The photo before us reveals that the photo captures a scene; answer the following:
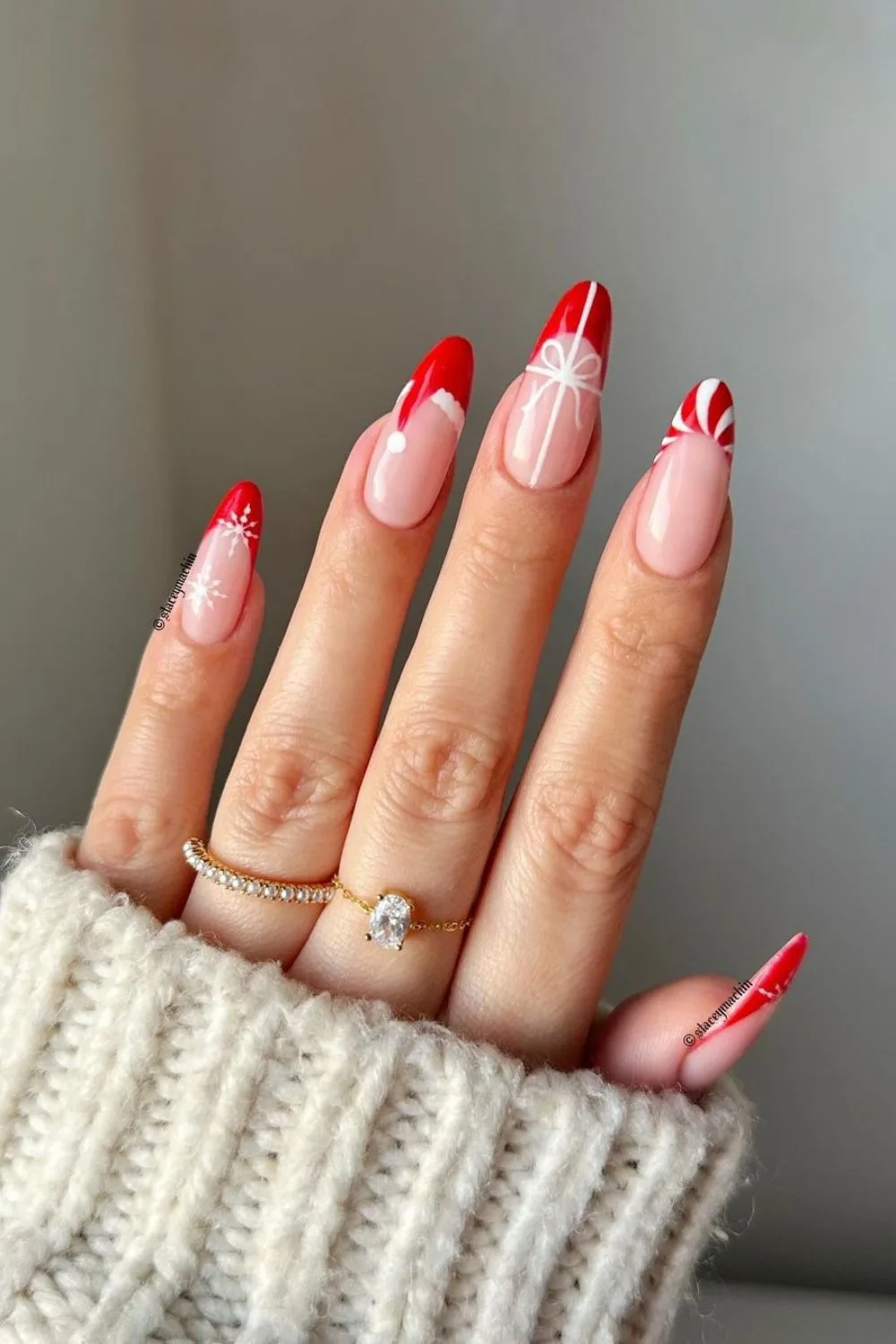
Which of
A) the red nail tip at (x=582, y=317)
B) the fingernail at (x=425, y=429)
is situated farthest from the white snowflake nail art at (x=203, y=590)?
the red nail tip at (x=582, y=317)

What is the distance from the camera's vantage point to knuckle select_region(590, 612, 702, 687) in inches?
20.6

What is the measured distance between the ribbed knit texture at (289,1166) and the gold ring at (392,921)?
0.04 meters

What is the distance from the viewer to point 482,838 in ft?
1.82

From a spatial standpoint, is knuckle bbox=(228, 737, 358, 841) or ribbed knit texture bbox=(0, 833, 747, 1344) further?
knuckle bbox=(228, 737, 358, 841)

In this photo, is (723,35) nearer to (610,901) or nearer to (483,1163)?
(610,901)

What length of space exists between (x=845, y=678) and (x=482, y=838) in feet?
1.56

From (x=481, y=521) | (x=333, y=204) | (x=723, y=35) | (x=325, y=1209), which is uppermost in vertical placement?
(x=723, y=35)

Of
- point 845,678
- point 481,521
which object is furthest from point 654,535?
point 845,678

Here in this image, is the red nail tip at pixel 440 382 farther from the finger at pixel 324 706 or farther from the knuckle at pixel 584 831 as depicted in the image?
the knuckle at pixel 584 831

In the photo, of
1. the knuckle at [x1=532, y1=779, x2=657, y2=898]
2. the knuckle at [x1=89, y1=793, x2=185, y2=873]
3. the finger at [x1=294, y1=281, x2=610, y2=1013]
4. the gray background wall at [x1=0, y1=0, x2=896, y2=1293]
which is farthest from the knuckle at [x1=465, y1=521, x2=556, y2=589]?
the gray background wall at [x1=0, y1=0, x2=896, y2=1293]

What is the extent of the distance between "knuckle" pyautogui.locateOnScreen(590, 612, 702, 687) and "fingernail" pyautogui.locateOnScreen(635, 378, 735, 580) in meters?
0.04

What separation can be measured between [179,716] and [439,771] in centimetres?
15

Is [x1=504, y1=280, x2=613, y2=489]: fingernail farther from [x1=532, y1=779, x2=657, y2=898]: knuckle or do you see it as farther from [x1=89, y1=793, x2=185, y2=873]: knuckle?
[x1=89, y1=793, x2=185, y2=873]: knuckle

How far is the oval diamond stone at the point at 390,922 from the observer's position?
0.52 meters
